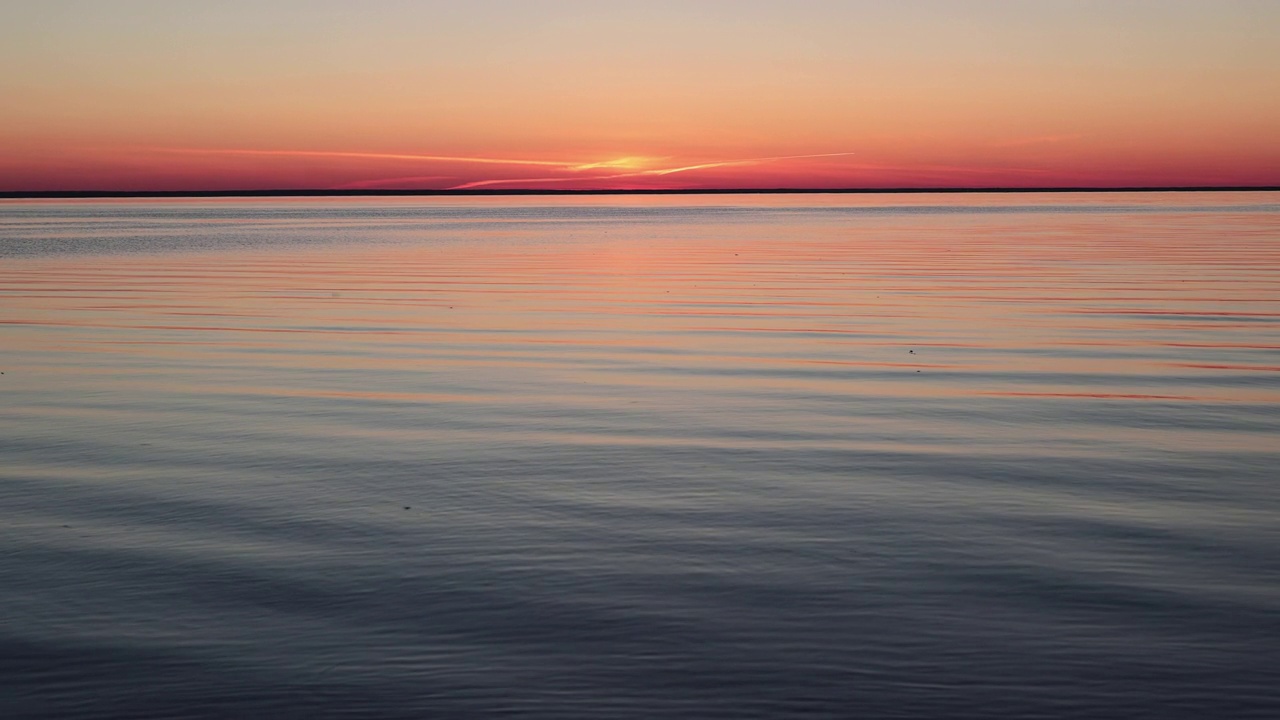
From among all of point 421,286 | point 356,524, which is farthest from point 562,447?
point 421,286

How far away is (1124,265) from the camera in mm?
34531

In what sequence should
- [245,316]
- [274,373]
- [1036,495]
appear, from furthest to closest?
[245,316] → [274,373] → [1036,495]

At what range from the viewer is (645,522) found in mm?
8266

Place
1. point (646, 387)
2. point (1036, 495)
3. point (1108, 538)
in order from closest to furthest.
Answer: point (1108, 538) < point (1036, 495) < point (646, 387)

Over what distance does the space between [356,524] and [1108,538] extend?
465 centimetres

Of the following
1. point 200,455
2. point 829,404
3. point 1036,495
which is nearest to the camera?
point 1036,495

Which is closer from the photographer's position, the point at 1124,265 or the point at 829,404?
the point at 829,404

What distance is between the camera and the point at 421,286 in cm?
3006

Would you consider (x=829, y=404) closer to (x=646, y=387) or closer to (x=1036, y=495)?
(x=646, y=387)

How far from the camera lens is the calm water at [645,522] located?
18.4 feet

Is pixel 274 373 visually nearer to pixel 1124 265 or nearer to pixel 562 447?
pixel 562 447

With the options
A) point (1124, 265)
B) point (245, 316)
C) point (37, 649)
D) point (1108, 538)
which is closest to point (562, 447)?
point (1108, 538)

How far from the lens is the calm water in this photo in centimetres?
562

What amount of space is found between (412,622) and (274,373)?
380 inches
